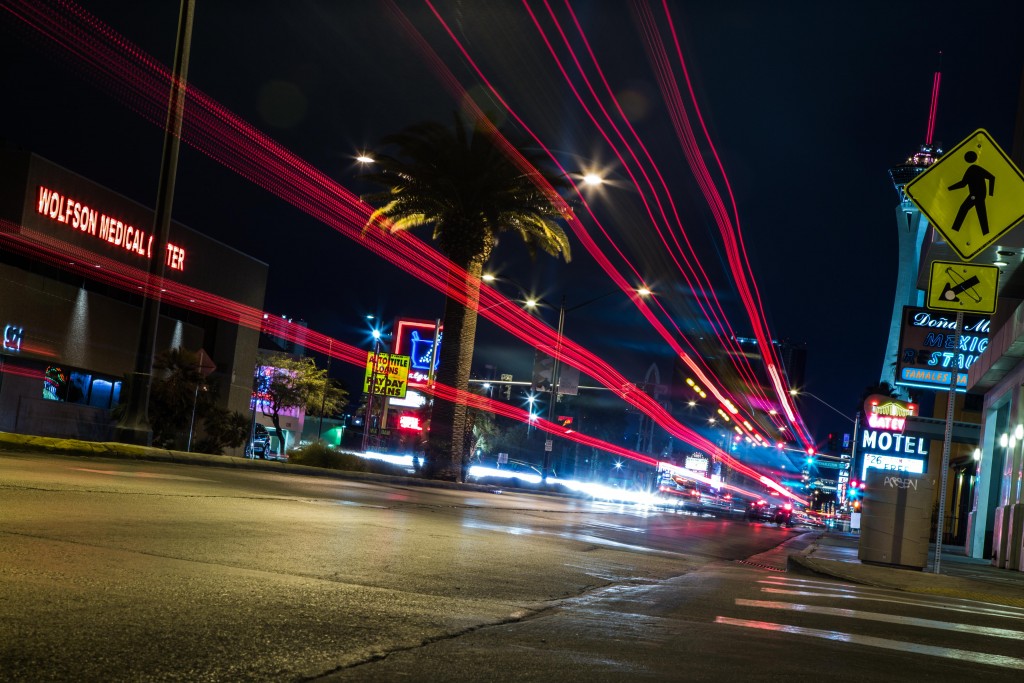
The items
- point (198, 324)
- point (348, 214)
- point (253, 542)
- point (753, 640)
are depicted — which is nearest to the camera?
point (753, 640)

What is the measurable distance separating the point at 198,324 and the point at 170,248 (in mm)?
7299

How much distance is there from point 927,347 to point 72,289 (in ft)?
105

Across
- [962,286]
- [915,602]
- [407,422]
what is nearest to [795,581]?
[915,602]

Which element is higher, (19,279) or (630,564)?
(19,279)

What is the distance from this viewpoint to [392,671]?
4.54 meters

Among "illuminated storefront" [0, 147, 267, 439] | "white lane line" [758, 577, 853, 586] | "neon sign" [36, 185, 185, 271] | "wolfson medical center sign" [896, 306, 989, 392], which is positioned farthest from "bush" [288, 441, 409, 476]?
"white lane line" [758, 577, 853, 586]

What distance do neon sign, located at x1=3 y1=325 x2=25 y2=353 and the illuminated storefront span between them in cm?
3

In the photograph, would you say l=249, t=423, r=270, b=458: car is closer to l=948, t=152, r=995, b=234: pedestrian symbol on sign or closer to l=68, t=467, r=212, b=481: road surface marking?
l=68, t=467, r=212, b=481: road surface marking

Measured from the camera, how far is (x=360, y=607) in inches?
238

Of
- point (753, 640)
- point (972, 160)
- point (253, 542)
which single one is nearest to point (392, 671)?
point (753, 640)

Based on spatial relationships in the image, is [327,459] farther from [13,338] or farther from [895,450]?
[895,450]

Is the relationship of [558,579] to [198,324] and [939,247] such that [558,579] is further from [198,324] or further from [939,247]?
[198,324]

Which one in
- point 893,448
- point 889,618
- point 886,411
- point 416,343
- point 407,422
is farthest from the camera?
point 407,422

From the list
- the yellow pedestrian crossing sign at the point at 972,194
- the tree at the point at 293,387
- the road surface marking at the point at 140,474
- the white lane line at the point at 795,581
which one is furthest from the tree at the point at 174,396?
the tree at the point at 293,387
